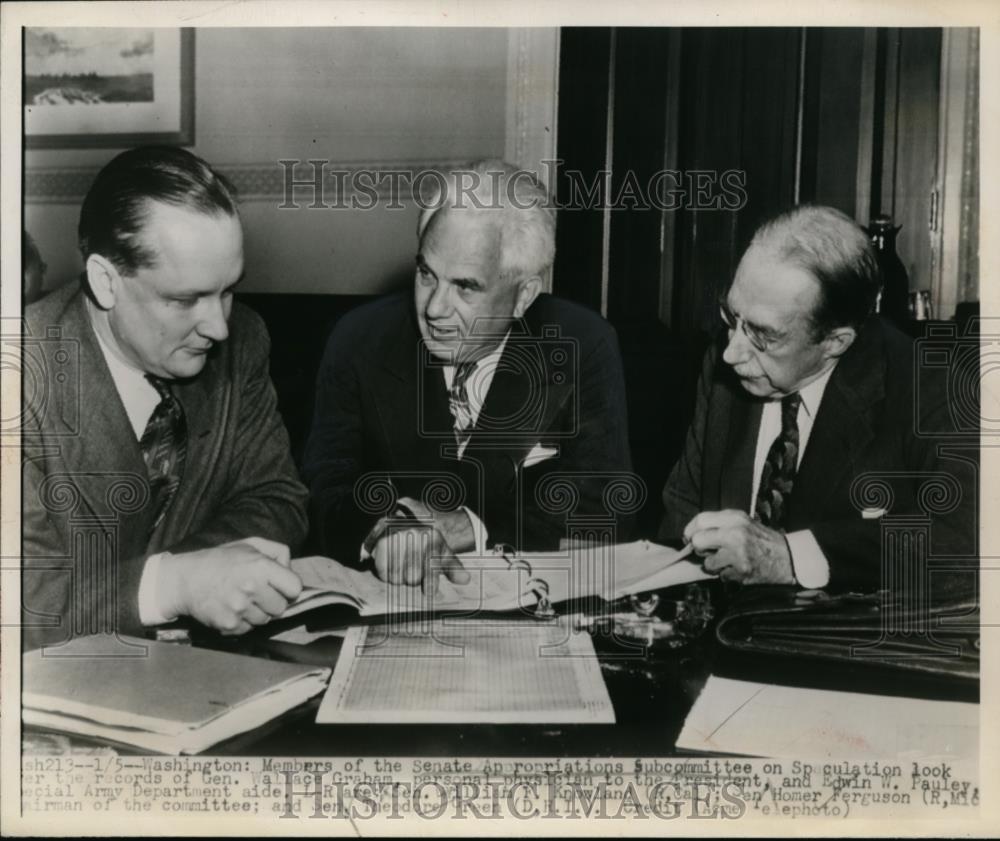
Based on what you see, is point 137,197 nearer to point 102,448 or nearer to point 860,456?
point 102,448

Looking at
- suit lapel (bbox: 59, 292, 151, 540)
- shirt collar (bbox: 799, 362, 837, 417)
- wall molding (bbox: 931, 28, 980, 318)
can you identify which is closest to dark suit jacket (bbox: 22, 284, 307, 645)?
suit lapel (bbox: 59, 292, 151, 540)

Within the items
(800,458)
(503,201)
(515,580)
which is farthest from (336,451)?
(800,458)

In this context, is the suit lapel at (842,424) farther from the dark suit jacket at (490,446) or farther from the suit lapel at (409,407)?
the suit lapel at (409,407)

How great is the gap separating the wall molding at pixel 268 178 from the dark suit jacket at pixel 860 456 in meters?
0.57

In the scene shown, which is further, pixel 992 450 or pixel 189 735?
pixel 992 450

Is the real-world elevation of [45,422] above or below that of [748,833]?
above

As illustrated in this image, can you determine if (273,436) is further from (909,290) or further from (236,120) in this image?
(909,290)

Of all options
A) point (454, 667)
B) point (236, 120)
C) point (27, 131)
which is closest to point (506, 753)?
point (454, 667)

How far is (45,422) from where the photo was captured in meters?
1.50

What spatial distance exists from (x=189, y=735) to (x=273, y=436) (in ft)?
1.48

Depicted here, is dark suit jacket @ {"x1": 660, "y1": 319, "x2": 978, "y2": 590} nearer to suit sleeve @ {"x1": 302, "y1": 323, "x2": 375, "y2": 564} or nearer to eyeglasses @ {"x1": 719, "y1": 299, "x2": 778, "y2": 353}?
eyeglasses @ {"x1": 719, "y1": 299, "x2": 778, "y2": 353}

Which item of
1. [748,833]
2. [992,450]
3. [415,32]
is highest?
[415,32]

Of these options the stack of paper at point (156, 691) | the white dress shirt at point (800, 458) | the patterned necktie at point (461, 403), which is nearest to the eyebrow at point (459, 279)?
the patterned necktie at point (461, 403)

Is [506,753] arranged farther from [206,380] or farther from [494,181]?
[494,181]
